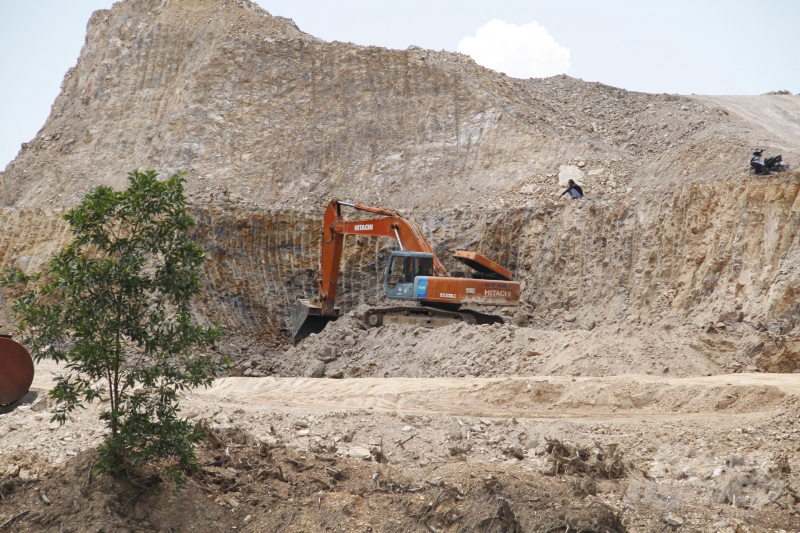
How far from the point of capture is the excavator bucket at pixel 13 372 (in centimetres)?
819

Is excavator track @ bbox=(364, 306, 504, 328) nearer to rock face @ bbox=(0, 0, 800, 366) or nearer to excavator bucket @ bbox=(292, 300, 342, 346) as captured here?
excavator bucket @ bbox=(292, 300, 342, 346)

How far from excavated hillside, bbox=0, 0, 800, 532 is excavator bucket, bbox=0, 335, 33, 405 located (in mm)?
627

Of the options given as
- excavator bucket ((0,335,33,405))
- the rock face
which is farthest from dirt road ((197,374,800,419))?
the rock face

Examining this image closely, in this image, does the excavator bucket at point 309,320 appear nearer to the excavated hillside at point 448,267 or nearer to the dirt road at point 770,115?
the excavated hillside at point 448,267

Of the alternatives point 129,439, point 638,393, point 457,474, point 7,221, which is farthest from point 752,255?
point 7,221

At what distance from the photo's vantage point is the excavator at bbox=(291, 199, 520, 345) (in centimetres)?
1501

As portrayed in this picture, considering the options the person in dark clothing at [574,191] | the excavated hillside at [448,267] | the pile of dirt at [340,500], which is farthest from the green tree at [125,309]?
the person in dark clothing at [574,191]

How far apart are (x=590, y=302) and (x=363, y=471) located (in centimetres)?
1064

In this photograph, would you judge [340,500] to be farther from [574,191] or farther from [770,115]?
[770,115]

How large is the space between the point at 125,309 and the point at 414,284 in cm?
986

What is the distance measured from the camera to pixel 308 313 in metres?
16.9

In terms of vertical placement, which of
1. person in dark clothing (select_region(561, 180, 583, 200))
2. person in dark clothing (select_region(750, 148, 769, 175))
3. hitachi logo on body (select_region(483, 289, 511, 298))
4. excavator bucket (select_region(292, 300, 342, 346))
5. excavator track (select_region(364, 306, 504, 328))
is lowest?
excavator bucket (select_region(292, 300, 342, 346))

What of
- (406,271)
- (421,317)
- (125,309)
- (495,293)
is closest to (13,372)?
(125,309)

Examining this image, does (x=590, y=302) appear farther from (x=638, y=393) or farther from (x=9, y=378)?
(x=9, y=378)
